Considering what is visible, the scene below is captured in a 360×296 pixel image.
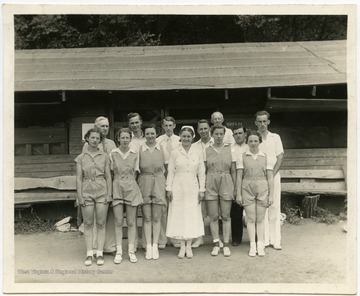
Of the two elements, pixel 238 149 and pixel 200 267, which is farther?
pixel 238 149

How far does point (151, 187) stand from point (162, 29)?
42.9 ft

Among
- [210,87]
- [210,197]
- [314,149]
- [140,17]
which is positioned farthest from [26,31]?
[210,197]

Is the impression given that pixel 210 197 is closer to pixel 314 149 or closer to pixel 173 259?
pixel 173 259

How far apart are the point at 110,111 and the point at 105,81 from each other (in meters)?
0.58

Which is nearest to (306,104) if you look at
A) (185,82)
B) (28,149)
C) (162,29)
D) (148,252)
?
(185,82)

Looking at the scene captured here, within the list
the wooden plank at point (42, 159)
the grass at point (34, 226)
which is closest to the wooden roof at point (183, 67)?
the wooden plank at point (42, 159)

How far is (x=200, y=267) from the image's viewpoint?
4.62m

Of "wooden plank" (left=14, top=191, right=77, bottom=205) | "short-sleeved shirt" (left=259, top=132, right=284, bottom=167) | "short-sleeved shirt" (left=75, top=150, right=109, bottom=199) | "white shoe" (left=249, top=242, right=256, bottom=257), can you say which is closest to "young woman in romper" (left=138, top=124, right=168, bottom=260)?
"short-sleeved shirt" (left=75, top=150, right=109, bottom=199)

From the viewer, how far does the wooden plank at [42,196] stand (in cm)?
713

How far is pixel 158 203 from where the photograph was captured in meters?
4.85

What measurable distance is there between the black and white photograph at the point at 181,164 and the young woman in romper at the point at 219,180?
0.01 m

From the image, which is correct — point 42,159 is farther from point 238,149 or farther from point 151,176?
point 238,149

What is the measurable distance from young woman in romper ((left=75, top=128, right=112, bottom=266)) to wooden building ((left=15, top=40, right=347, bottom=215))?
8.59ft

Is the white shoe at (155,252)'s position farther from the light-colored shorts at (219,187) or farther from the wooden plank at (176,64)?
the wooden plank at (176,64)
